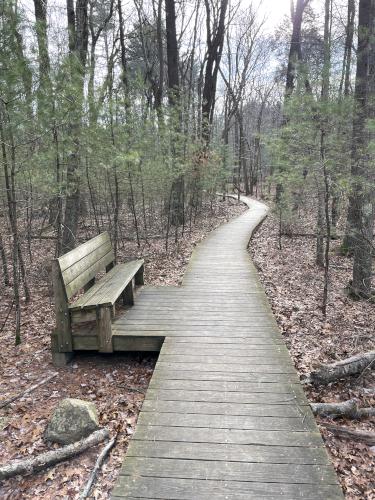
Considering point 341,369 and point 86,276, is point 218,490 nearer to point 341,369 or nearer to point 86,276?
point 341,369

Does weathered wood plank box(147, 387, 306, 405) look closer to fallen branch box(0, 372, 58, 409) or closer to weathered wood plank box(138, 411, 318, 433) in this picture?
weathered wood plank box(138, 411, 318, 433)

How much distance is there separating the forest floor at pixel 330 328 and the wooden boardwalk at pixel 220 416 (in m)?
0.44

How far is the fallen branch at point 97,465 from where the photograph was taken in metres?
2.70

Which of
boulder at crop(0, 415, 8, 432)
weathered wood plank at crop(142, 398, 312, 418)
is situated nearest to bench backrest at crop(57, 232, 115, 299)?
boulder at crop(0, 415, 8, 432)

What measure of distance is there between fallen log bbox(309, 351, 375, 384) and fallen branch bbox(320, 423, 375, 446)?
77 centimetres

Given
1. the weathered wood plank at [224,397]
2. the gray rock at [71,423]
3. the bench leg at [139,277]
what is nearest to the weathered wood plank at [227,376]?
the weathered wood plank at [224,397]

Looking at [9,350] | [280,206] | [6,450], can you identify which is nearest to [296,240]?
[280,206]

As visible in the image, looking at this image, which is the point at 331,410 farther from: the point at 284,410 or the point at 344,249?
the point at 344,249

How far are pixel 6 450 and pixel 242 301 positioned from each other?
4026 millimetres

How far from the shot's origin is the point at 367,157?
20.8 ft

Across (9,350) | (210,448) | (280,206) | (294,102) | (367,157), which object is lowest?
(9,350)

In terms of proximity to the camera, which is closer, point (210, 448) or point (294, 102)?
point (210, 448)

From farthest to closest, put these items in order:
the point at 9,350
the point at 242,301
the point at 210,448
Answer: the point at 242,301
the point at 9,350
the point at 210,448

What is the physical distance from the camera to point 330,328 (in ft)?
19.2
